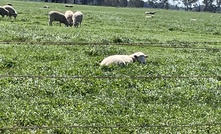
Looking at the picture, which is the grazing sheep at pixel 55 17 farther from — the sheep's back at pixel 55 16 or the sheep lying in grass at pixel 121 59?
the sheep lying in grass at pixel 121 59

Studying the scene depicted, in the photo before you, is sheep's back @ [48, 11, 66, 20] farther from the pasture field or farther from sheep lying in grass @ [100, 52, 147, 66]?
sheep lying in grass @ [100, 52, 147, 66]

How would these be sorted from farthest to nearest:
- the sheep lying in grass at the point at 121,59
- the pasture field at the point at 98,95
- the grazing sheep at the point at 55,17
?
the grazing sheep at the point at 55,17 → the sheep lying in grass at the point at 121,59 → the pasture field at the point at 98,95

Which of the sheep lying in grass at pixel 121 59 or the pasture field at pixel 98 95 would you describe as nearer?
the pasture field at pixel 98 95

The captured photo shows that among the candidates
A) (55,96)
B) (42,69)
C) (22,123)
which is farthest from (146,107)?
(42,69)

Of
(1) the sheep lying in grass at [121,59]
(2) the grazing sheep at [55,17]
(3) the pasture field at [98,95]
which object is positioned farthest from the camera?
(2) the grazing sheep at [55,17]

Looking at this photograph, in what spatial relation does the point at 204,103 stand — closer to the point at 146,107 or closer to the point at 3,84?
the point at 146,107

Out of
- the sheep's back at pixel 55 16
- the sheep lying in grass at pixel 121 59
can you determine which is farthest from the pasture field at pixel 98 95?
the sheep's back at pixel 55 16

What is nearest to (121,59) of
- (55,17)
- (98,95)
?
(98,95)

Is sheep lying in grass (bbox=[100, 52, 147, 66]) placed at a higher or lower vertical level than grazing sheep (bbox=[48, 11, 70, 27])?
lower

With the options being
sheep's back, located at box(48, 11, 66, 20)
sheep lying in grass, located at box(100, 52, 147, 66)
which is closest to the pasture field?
sheep lying in grass, located at box(100, 52, 147, 66)

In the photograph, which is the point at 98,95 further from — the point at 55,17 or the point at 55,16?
the point at 55,17

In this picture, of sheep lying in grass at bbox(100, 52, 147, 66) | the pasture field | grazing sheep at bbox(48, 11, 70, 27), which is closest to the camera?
the pasture field

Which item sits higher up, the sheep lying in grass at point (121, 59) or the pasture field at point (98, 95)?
the sheep lying in grass at point (121, 59)

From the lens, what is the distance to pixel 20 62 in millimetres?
15750
